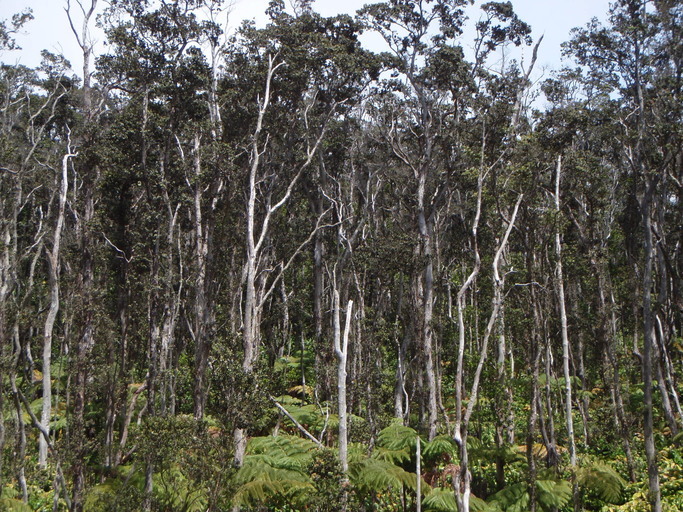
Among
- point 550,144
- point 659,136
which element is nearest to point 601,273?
point 550,144

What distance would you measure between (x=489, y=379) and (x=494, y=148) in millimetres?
6410

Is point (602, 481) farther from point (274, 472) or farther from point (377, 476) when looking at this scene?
point (274, 472)

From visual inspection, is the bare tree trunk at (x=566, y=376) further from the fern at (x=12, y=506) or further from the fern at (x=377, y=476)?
the fern at (x=12, y=506)

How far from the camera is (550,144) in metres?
17.5

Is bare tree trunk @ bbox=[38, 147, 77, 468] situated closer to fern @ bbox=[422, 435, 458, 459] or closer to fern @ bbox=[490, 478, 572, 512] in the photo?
fern @ bbox=[422, 435, 458, 459]

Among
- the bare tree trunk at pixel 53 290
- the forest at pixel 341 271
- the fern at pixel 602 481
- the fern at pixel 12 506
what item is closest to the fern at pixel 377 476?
the forest at pixel 341 271

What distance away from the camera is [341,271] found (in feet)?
74.6

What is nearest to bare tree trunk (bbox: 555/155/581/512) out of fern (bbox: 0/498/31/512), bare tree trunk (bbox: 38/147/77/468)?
fern (bbox: 0/498/31/512)

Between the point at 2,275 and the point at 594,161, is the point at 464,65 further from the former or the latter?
the point at 2,275

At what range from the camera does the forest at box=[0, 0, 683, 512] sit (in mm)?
13312

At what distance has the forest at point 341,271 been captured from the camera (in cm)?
1331

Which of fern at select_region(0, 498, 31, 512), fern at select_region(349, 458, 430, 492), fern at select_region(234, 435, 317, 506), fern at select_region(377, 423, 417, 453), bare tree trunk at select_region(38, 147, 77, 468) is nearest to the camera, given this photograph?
fern at select_region(234, 435, 317, 506)

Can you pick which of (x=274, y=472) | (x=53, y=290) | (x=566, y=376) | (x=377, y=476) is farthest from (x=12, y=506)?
(x=566, y=376)

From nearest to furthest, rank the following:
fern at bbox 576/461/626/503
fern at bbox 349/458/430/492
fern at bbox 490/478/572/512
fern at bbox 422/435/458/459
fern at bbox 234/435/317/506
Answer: fern at bbox 234/435/317/506, fern at bbox 349/458/430/492, fern at bbox 490/478/572/512, fern at bbox 576/461/626/503, fern at bbox 422/435/458/459
